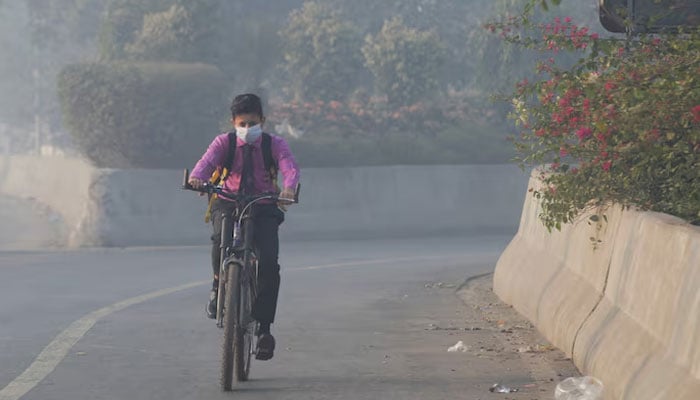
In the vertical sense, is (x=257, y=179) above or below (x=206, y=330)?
above

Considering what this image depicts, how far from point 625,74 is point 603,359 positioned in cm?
313

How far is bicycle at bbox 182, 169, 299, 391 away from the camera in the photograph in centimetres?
942

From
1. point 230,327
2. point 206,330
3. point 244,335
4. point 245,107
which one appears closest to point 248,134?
point 245,107

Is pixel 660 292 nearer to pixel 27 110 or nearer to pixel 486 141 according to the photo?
pixel 486 141

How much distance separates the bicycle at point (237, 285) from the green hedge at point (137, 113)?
17.8m

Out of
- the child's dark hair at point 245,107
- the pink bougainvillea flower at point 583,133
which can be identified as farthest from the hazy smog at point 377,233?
the pink bougainvillea flower at point 583,133

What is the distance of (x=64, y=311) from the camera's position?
14766mm

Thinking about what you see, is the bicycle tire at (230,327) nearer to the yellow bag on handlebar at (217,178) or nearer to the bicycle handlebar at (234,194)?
the bicycle handlebar at (234,194)

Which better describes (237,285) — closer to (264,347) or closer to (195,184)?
(264,347)

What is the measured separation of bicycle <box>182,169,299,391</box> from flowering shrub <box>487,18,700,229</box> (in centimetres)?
249

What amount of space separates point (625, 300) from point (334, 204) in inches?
739

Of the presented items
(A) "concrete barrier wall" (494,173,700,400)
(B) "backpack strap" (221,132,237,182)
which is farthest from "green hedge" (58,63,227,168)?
(B) "backpack strap" (221,132,237,182)

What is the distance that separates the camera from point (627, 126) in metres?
11.0

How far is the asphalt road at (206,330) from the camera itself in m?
9.72
